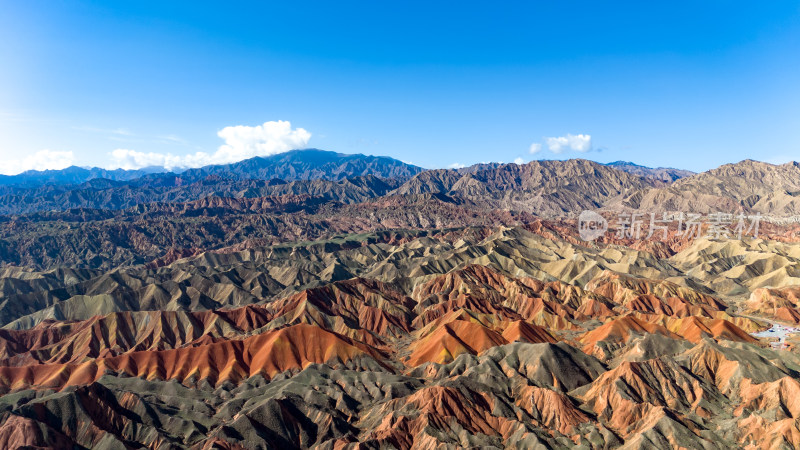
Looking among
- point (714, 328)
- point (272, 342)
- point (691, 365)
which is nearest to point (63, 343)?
point (272, 342)

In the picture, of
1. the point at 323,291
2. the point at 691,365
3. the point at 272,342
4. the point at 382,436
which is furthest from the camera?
the point at 323,291

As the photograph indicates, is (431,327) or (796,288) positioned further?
(796,288)

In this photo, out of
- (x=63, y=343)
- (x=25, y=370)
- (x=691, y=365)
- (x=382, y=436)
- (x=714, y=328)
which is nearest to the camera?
(x=382, y=436)

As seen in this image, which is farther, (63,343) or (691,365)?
(63,343)

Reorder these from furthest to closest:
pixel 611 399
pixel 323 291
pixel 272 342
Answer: pixel 323 291 → pixel 272 342 → pixel 611 399

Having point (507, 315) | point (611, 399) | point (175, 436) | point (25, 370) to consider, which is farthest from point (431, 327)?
point (25, 370)

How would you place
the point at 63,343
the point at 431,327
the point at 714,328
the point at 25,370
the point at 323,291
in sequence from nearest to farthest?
the point at 25,370
the point at 714,328
the point at 63,343
the point at 431,327
the point at 323,291

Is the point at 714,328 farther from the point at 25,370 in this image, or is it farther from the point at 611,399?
the point at 25,370

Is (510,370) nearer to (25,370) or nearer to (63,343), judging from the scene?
(25,370)
